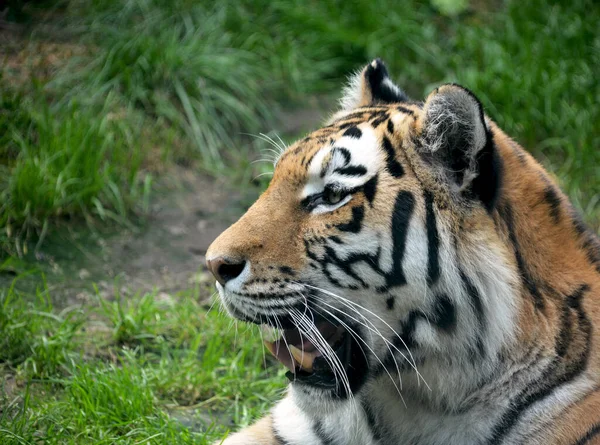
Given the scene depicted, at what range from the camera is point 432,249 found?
2803 mm

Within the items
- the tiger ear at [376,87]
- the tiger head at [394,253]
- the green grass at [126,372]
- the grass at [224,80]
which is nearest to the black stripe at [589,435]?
the tiger head at [394,253]

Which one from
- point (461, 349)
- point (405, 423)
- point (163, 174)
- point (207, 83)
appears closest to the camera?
point (461, 349)

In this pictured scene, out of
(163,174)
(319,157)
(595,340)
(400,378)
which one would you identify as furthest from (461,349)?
(163,174)

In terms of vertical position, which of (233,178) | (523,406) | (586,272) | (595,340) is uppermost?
(586,272)

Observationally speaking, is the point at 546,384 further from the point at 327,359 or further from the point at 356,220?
the point at 356,220

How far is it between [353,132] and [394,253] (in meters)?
0.51

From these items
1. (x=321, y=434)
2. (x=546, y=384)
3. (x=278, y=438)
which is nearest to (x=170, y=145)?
(x=278, y=438)

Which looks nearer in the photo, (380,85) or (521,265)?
(521,265)

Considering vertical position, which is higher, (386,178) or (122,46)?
(386,178)

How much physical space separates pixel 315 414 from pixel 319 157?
0.94 metres

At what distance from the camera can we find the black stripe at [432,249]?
9.18 feet

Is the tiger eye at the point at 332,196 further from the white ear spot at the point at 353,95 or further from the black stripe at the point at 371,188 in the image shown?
the white ear spot at the point at 353,95

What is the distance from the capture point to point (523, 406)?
2848mm

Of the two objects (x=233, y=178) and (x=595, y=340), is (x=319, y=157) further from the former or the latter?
(x=233, y=178)
